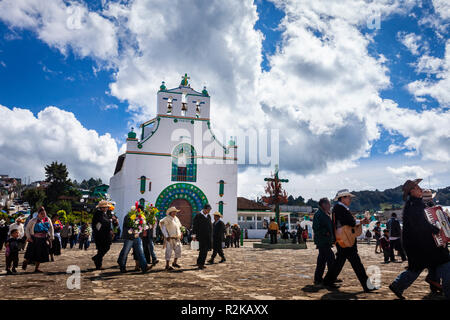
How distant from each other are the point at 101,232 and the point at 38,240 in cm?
144

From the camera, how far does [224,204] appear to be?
27.3 meters

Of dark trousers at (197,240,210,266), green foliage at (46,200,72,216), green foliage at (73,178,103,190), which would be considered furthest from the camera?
green foliage at (73,178,103,190)

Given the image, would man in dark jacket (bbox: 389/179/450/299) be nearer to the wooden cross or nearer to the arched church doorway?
the wooden cross

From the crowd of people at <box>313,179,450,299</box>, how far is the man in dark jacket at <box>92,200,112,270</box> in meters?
5.26

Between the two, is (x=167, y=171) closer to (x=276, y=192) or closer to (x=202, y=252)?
(x=276, y=192)

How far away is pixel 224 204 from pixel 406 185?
22900mm

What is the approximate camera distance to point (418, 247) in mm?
4492

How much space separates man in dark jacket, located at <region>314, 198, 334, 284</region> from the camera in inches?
240

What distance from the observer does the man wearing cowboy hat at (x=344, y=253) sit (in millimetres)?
5281

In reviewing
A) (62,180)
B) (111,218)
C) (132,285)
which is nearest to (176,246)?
(111,218)

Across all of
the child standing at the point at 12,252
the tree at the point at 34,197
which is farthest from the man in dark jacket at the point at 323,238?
the tree at the point at 34,197

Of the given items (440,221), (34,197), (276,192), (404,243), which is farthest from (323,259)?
(34,197)

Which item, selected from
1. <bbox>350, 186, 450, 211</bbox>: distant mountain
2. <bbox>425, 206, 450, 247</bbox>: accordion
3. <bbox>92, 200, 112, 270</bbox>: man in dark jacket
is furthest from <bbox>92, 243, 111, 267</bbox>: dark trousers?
<bbox>350, 186, 450, 211</bbox>: distant mountain
